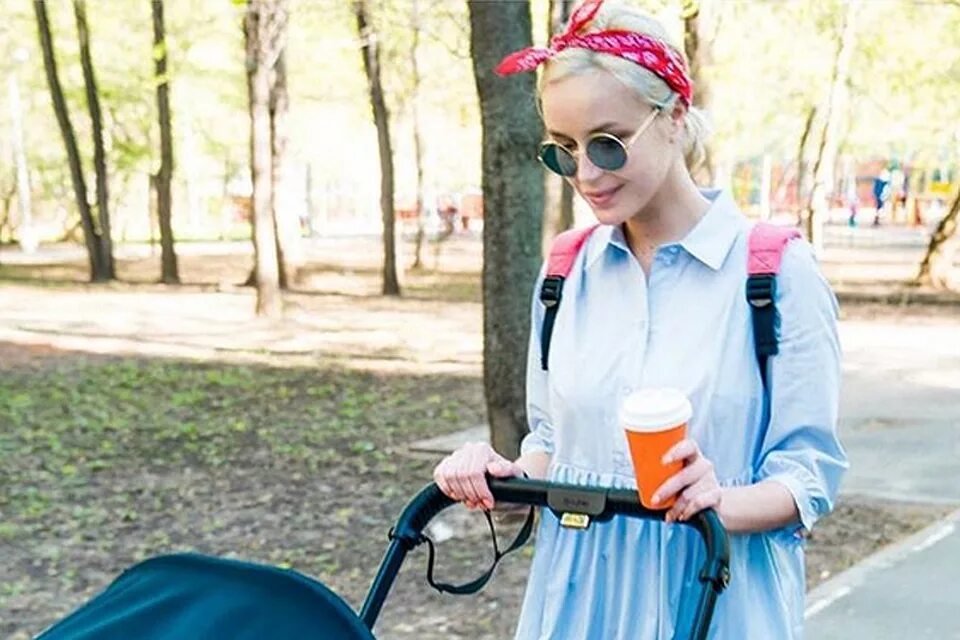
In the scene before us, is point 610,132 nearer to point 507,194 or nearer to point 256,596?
point 256,596

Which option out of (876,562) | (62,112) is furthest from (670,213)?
(62,112)

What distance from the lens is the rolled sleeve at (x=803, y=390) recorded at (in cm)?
217

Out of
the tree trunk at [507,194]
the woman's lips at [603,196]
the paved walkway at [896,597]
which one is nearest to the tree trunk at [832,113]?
the tree trunk at [507,194]

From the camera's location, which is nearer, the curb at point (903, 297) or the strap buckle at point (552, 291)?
the strap buckle at point (552, 291)

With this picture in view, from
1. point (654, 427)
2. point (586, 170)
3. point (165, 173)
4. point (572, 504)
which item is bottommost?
point (165, 173)

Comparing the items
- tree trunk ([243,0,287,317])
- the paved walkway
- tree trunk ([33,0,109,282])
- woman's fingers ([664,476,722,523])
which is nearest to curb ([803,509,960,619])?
the paved walkway

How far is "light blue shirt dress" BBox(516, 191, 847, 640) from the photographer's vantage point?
2.19 m

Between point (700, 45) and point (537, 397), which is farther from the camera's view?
point (700, 45)

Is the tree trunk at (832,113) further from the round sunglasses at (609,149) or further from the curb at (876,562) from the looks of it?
the round sunglasses at (609,149)

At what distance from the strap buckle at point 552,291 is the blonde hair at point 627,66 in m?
0.34

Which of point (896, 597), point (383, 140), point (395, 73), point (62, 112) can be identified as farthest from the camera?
point (395, 73)

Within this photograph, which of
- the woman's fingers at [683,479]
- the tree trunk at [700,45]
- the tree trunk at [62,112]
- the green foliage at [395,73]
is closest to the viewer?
the woman's fingers at [683,479]

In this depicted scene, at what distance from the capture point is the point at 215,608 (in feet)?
6.93

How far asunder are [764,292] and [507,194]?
5251mm
